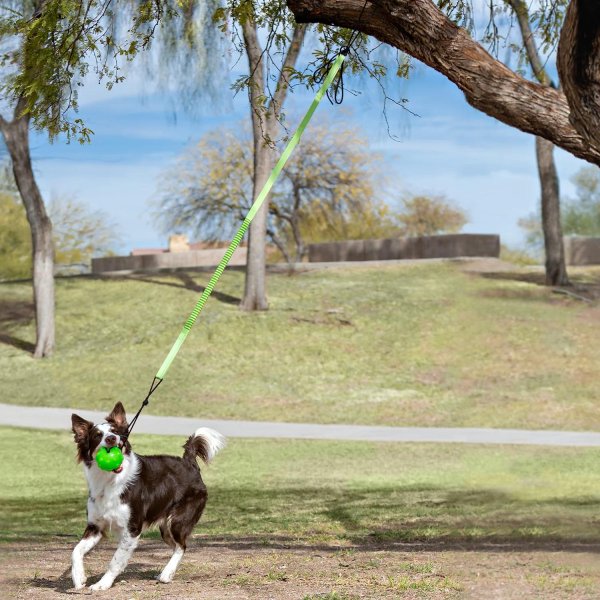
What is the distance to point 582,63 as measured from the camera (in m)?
8.19

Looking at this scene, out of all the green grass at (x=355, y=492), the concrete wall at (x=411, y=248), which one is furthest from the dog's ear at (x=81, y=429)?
the concrete wall at (x=411, y=248)

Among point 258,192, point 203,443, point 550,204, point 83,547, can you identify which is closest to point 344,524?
point 203,443

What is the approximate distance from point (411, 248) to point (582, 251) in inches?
258

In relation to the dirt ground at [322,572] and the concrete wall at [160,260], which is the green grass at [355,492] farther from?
the concrete wall at [160,260]

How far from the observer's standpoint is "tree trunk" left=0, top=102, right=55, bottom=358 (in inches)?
1212

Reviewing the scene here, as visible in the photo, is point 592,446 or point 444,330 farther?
point 444,330

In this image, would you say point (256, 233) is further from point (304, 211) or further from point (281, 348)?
point (304, 211)

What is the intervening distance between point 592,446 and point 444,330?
1145 centimetres

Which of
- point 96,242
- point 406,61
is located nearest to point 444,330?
point 406,61


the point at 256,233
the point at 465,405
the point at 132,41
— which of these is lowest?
the point at 465,405

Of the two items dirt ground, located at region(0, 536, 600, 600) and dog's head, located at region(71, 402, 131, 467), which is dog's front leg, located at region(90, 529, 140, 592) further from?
dog's head, located at region(71, 402, 131, 467)

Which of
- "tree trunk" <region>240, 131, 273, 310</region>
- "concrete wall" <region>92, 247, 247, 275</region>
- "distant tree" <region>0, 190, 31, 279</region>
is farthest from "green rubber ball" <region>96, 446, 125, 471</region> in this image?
"distant tree" <region>0, 190, 31, 279</region>

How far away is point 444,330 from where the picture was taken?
31281 millimetres

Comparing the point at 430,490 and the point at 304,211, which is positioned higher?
the point at 304,211
